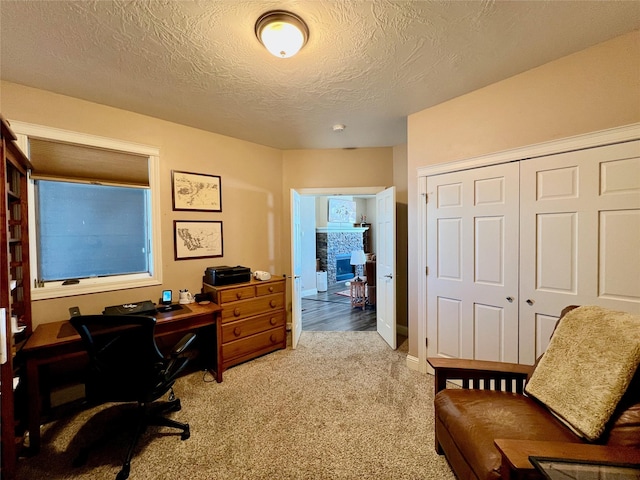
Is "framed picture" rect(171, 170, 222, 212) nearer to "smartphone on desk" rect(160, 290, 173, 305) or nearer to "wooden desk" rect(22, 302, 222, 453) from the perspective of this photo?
"smartphone on desk" rect(160, 290, 173, 305)

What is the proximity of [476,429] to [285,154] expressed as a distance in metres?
3.78

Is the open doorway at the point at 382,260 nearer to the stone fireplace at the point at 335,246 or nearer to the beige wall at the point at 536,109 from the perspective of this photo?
the beige wall at the point at 536,109

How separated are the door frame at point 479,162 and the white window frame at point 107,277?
2.76m

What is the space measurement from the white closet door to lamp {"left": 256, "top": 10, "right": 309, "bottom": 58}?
1927mm

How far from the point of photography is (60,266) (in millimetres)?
2430

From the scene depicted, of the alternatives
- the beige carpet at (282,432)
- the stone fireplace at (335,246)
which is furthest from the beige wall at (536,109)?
the stone fireplace at (335,246)

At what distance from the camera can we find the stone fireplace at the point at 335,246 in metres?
A: 7.47

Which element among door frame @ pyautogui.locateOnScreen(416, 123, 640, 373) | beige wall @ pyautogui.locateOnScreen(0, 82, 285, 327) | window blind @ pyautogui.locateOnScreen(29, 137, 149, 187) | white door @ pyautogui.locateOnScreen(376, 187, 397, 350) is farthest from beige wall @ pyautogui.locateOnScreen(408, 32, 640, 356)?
window blind @ pyautogui.locateOnScreen(29, 137, 149, 187)

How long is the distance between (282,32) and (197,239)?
7.75ft

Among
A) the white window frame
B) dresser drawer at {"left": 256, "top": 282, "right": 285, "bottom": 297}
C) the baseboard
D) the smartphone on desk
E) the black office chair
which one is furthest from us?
dresser drawer at {"left": 256, "top": 282, "right": 285, "bottom": 297}

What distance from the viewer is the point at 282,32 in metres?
1.55

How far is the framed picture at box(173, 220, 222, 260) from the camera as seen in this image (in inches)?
120

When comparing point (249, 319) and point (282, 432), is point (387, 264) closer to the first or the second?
point (249, 319)

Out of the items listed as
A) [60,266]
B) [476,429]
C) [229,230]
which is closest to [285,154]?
[229,230]
